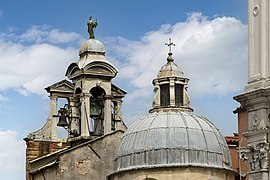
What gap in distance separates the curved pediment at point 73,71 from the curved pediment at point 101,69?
1.64ft

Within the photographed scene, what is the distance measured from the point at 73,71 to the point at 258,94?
2278 cm

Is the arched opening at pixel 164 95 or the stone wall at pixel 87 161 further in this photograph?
the stone wall at pixel 87 161

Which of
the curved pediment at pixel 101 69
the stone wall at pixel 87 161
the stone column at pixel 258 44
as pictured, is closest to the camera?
the stone column at pixel 258 44

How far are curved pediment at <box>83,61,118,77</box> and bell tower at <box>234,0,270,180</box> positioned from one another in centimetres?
2081

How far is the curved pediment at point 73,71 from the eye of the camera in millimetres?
46900

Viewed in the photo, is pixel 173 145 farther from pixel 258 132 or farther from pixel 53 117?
pixel 258 132

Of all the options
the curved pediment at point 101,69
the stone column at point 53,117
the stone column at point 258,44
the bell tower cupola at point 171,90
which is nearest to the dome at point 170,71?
the bell tower cupola at point 171,90

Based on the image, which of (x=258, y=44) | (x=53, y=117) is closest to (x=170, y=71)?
(x=53, y=117)

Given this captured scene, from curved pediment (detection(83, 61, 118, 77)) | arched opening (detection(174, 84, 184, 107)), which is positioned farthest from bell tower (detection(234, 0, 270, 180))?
curved pediment (detection(83, 61, 118, 77))

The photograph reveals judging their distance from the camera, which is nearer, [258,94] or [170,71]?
[258,94]

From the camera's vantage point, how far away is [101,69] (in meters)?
47.2

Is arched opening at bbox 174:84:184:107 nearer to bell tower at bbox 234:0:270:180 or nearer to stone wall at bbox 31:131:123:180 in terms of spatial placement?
stone wall at bbox 31:131:123:180

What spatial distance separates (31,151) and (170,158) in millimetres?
9202

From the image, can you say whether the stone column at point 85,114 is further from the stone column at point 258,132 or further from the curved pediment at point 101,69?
the stone column at point 258,132
